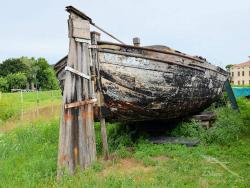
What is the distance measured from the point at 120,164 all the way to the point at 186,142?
2.04 m

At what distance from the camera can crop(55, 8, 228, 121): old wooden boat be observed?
6953 millimetres

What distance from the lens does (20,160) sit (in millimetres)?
7172

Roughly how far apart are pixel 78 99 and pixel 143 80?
163 centimetres

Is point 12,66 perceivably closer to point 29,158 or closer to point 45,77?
point 45,77

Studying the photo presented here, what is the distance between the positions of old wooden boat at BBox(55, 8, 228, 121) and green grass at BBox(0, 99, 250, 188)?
0.86 meters

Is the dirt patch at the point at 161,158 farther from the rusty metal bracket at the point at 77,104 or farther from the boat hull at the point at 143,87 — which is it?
the rusty metal bracket at the point at 77,104

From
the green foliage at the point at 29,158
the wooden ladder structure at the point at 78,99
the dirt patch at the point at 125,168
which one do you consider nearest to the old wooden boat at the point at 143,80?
the wooden ladder structure at the point at 78,99

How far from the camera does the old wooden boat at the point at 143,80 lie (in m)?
6.95

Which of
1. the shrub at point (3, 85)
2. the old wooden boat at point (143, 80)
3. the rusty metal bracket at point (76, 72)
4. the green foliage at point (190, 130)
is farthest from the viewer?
the shrub at point (3, 85)

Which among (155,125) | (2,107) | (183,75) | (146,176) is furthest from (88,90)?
(2,107)

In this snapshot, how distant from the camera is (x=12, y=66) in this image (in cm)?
6550

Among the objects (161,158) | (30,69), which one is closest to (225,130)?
(161,158)

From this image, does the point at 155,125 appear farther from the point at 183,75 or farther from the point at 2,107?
the point at 2,107

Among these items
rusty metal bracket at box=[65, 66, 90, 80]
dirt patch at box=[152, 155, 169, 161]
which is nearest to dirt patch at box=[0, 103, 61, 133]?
rusty metal bracket at box=[65, 66, 90, 80]
